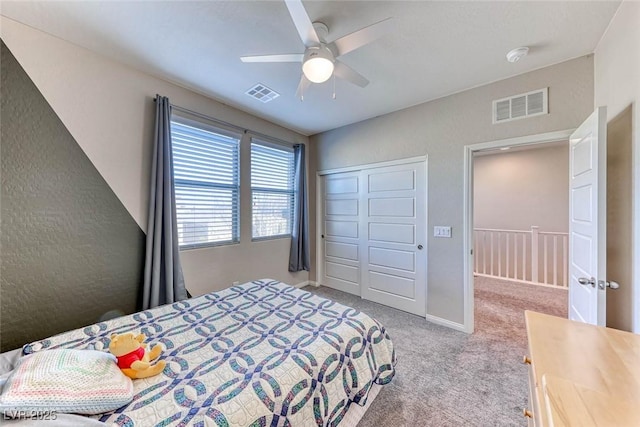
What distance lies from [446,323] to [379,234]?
134cm

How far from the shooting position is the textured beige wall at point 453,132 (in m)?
2.11

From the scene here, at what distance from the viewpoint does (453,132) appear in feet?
8.91

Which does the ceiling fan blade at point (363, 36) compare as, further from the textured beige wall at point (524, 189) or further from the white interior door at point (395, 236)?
the textured beige wall at point (524, 189)

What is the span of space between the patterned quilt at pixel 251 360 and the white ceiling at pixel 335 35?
2.11 m

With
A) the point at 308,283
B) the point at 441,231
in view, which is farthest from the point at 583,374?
the point at 308,283

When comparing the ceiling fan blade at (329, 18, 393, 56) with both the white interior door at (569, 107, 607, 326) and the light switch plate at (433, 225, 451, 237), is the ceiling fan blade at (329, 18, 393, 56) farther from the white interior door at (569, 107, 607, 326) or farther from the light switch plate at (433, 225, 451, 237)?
the light switch plate at (433, 225, 451, 237)

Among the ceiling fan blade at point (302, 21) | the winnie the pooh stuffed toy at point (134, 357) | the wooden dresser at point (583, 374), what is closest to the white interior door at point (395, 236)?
the wooden dresser at point (583, 374)

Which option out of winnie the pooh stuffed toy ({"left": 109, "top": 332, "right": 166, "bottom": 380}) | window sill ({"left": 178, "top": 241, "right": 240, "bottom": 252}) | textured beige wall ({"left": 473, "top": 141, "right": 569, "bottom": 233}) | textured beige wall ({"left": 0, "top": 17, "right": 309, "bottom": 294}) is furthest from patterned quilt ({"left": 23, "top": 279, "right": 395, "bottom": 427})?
textured beige wall ({"left": 473, "top": 141, "right": 569, "bottom": 233})

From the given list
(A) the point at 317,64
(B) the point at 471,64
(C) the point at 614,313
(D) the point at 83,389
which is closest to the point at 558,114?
(B) the point at 471,64

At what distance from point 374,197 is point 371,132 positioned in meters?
0.94

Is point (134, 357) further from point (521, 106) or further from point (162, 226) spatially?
point (521, 106)

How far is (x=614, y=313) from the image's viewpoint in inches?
64.3

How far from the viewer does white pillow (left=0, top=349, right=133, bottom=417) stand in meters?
0.83

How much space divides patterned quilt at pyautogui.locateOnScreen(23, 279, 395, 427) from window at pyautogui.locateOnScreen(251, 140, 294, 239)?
157cm
